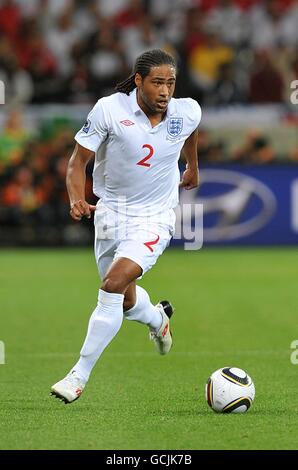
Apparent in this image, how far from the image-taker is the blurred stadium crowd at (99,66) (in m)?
19.3

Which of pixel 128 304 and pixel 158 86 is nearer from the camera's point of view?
pixel 158 86

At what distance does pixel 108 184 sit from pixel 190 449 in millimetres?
2516

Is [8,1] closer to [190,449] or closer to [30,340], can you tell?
[30,340]

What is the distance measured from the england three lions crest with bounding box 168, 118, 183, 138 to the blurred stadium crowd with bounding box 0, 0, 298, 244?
10055 mm

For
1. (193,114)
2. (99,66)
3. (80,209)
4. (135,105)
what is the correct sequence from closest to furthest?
(80,209), (135,105), (193,114), (99,66)

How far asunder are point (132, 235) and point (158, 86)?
0.98 m

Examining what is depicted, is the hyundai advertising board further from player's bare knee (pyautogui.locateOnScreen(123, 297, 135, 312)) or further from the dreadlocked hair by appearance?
the dreadlocked hair

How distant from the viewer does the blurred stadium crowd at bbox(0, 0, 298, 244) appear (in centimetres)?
1931

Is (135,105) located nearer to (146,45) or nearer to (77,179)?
(77,179)

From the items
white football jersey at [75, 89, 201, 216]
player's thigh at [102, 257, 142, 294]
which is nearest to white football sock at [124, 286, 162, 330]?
white football jersey at [75, 89, 201, 216]

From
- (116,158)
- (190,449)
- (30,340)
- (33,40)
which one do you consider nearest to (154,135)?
(116,158)

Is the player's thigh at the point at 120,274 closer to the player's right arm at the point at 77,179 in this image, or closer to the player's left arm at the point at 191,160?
the player's right arm at the point at 77,179

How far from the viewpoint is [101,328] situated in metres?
7.34

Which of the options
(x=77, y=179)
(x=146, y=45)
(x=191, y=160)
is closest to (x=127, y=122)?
(x=77, y=179)
